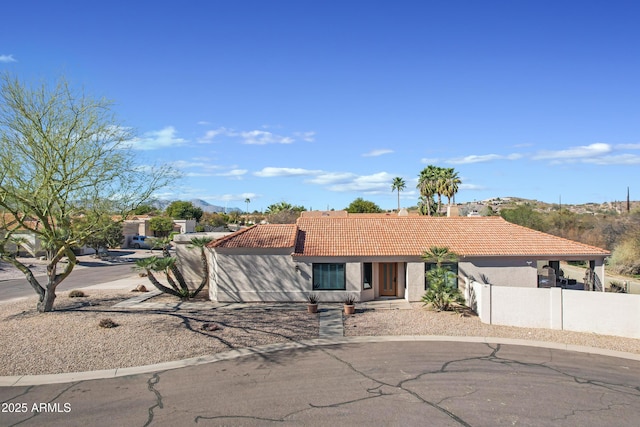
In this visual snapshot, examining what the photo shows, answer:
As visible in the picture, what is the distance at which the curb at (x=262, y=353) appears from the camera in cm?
1312

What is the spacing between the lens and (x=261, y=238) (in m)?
24.9

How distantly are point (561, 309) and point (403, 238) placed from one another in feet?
30.5

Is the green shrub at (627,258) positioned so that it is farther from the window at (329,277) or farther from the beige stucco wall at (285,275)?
the window at (329,277)

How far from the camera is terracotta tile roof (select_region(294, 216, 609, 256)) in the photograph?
24172 mm

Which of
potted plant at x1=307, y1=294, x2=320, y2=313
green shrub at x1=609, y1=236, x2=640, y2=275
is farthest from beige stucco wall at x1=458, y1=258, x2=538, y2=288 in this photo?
green shrub at x1=609, y1=236, x2=640, y2=275

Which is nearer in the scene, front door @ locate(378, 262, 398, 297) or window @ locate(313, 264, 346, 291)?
window @ locate(313, 264, 346, 291)

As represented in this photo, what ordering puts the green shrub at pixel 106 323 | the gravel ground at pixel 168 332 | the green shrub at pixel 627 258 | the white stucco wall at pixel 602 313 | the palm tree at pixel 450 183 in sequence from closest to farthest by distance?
1. the gravel ground at pixel 168 332
2. the white stucco wall at pixel 602 313
3. the green shrub at pixel 106 323
4. the green shrub at pixel 627 258
5. the palm tree at pixel 450 183

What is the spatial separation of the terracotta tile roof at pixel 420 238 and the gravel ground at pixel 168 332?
3857mm

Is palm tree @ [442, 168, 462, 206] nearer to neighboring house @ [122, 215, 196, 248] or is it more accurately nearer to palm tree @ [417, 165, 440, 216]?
palm tree @ [417, 165, 440, 216]

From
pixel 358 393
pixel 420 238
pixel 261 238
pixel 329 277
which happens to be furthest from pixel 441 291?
pixel 358 393

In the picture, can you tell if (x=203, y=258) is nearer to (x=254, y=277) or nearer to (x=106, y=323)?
(x=254, y=277)

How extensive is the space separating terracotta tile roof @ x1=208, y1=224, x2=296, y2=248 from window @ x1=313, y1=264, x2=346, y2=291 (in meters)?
1.99

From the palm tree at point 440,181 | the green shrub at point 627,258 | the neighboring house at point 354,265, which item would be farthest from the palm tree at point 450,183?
the neighboring house at point 354,265

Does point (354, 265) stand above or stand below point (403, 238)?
below
